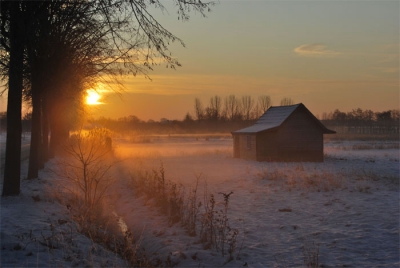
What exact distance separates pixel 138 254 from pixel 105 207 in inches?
187

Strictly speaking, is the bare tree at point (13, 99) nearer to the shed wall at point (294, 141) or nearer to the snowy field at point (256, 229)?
the snowy field at point (256, 229)

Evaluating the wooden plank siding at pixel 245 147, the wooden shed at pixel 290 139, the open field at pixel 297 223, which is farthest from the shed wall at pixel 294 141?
the open field at pixel 297 223

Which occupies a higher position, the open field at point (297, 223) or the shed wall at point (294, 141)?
the shed wall at point (294, 141)

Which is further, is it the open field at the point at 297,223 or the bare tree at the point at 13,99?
the bare tree at the point at 13,99

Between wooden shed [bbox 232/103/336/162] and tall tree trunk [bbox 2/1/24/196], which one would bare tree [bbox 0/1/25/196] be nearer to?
tall tree trunk [bbox 2/1/24/196]

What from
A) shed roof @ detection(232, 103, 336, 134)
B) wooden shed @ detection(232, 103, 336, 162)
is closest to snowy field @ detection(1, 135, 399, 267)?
wooden shed @ detection(232, 103, 336, 162)

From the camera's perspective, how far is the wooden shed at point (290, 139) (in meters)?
30.9

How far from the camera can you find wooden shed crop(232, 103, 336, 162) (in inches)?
1216

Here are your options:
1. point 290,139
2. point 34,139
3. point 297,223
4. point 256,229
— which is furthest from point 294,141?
point 256,229

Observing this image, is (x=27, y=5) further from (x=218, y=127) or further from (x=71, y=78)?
(x=218, y=127)

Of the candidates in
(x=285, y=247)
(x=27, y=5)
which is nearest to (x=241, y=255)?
(x=285, y=247)

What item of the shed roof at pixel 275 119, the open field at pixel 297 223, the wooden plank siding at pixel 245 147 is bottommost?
the open field at pixel 297 223

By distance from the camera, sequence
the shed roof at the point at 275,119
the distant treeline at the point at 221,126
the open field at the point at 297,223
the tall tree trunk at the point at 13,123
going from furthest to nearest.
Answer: the distant treeline at the point at 221,126
the shed roof at the point at 275,119
the tall tree trunk at the point at 13,123
the open field at the point at 297,223

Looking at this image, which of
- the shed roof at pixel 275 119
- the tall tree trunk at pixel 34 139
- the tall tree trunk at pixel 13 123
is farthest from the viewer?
the shed roof at pixel 275 119
